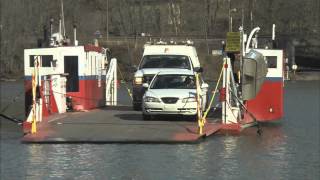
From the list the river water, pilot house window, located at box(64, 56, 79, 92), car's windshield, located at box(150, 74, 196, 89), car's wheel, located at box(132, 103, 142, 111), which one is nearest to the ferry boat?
pilot house window, located at box(64, 56, 79, 92)

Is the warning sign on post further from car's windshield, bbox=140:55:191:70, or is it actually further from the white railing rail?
the white railing rail

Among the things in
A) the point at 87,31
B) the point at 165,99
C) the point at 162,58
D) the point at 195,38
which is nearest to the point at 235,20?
the point at 195,38

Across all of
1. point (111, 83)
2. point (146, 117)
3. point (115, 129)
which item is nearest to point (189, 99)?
point (146, 117)

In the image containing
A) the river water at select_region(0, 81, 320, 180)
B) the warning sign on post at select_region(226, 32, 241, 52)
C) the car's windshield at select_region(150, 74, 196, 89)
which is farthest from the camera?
the car's windshield at select_region(150, 74, 196, 89)

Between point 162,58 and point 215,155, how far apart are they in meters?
10.9

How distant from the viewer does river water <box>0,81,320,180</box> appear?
1409 cm

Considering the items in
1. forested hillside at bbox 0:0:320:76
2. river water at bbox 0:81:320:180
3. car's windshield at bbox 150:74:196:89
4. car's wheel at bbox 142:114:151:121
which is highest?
forested hillside at bbox 0:0:320:76

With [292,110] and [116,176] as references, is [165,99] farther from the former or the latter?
[292,110]

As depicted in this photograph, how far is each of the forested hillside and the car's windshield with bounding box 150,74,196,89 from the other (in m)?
63.8

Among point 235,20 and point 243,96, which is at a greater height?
point 235,20

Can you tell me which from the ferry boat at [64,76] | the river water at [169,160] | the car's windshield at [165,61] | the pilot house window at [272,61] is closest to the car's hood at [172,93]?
the river water at [169,160]

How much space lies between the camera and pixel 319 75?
92375 millimetres

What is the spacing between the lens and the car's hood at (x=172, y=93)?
21359mm

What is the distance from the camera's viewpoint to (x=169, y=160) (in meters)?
15.5
